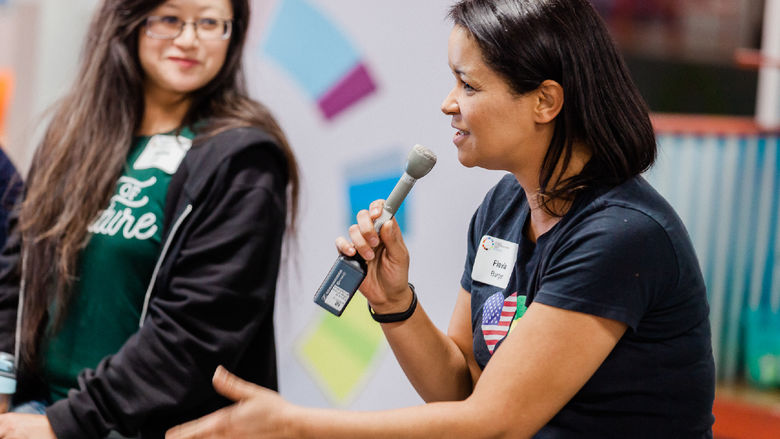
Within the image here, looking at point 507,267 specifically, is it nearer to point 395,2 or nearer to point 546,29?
point 546,29

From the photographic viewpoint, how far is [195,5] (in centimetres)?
185

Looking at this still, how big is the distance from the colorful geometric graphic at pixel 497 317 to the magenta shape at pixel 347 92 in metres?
0.93

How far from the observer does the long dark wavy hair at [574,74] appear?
1229 millimetres

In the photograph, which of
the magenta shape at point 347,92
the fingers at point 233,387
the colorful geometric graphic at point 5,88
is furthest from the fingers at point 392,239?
the colorful geometric graphic at point 5,88

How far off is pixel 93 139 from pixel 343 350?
84cm

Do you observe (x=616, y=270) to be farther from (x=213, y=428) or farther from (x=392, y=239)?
(x=213, y=428)

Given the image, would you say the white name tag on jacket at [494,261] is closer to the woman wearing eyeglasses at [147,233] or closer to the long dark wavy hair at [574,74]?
the long dark wavy hair at [574,74]

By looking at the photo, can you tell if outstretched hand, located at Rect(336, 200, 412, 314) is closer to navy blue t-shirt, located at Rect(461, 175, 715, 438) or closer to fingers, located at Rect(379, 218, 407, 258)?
fingers, located at Rect(379, 218, 407, 258)

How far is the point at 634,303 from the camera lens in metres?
1.17

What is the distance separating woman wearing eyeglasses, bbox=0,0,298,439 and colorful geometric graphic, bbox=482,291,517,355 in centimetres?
52

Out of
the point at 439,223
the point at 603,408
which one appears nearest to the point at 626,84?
the point at 603,408

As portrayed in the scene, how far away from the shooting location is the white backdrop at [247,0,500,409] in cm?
203

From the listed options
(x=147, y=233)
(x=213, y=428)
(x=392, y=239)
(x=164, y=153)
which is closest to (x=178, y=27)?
(x=164, y=153)

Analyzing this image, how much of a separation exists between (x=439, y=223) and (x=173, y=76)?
0.69m
